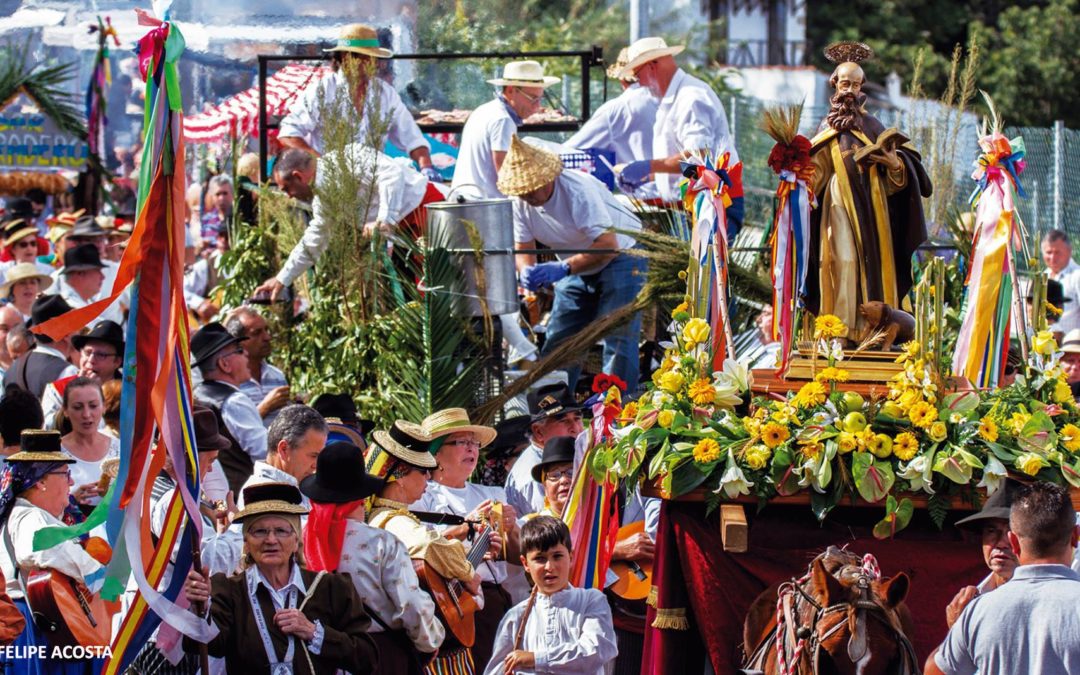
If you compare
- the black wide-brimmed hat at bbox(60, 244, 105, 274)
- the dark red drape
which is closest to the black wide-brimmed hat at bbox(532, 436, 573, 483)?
the dark red drape

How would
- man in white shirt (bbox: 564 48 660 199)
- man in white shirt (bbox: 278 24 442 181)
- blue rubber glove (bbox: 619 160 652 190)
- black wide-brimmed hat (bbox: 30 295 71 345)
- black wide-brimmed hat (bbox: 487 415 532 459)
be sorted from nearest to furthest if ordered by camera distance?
1. black wide-brimmed hat (bbox: 487 415 532 459)
2. black wide-brimmed hat (bbox: 30 295 71 345)
3. blue rubber glove (bbox: 619 160 652 190)
4. man in white shirt (bbox: 278 24 442 181)
5. man in white shirt (bbox: 564 48 660 199)

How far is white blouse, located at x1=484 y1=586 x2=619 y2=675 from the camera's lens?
7.34 meters

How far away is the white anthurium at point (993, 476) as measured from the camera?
23.3 feet

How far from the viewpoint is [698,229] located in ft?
27.5

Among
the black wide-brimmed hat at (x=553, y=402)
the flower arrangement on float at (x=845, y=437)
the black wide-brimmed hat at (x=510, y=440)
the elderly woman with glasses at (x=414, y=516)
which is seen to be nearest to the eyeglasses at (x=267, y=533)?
the elderly woman with glasses at (x=414, y=516)

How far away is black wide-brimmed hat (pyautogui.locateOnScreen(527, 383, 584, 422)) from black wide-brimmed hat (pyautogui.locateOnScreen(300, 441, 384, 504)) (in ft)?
6.51

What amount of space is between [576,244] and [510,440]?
5.34 ft

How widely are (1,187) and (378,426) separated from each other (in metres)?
7.16

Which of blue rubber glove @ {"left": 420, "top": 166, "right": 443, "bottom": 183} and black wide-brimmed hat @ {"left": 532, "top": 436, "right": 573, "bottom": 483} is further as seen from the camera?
A: blue rubber glove @ {"left": 420, "top": 166, "right": 443, "bottom": 183}

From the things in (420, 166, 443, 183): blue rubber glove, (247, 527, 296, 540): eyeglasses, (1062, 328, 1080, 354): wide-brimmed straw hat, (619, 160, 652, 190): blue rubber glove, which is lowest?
(1062, 328, 1080, 354): wide-brimmed straw hat

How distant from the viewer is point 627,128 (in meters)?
12.4

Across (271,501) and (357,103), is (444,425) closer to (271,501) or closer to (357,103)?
(271,501)

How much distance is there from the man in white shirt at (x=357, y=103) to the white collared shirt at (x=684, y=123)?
1.79 m

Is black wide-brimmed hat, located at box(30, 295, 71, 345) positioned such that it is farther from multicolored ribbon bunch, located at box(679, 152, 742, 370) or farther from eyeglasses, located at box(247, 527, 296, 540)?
multicolored ribbon bunch, located at box(679, 152, 742, 370)
